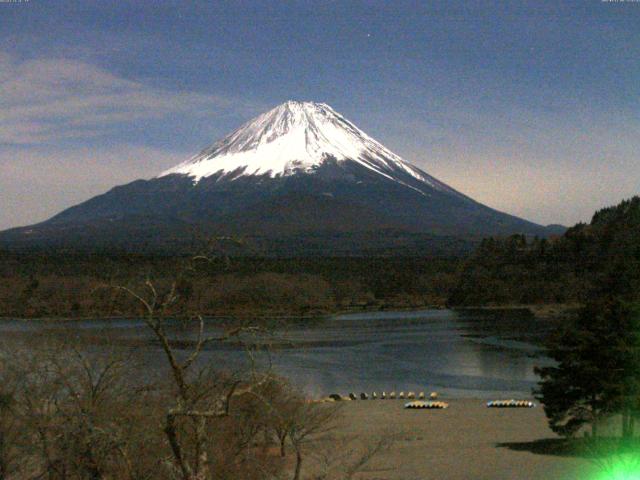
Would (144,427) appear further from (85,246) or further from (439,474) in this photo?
(85,246)

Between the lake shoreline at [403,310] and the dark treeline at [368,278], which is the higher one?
the dark treeline at [368,278]

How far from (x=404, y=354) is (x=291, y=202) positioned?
109 metres

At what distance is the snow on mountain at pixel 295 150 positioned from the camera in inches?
6880

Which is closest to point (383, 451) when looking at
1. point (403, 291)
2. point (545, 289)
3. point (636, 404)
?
point (636, 404)

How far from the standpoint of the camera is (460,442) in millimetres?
19078

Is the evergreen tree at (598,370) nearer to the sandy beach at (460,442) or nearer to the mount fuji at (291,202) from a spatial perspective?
the sandy beach at (460,442)

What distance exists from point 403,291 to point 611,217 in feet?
67.2

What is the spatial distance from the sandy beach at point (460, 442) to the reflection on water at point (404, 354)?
282 cm

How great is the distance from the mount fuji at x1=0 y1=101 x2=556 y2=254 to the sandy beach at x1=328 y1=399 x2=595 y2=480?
77.0 meters

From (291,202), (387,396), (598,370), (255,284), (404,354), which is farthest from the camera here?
(291,202)

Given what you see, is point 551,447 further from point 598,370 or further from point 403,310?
point 403,310

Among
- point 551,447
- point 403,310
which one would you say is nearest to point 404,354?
point 551,447

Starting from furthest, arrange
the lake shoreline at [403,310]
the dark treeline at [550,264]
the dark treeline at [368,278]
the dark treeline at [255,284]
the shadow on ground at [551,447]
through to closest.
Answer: the dark treeline at [550,264], the dark treeline at [368,278], the dark treeline at [255,284], the lake shoreline at [403,310], the shadow on ground at [551,447]

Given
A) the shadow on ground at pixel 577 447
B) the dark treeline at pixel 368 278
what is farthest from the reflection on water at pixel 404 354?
the dark treeline at pixel 368 278
